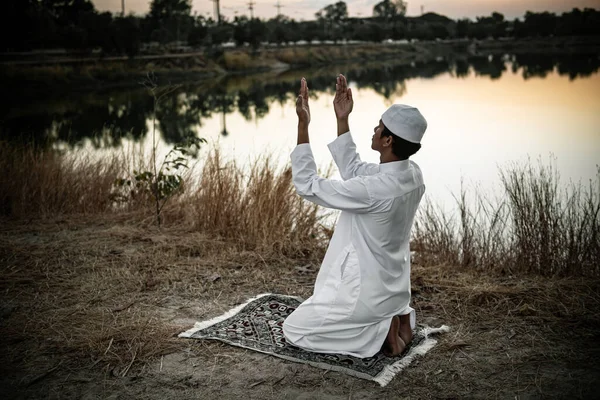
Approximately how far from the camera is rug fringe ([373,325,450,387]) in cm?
274

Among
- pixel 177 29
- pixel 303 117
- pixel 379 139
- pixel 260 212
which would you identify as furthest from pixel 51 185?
pixel 177 29

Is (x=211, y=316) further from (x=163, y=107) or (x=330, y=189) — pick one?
(x=163, y=107)

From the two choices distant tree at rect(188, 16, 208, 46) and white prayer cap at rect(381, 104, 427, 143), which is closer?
white prayer cap at rect(381, 104, 427, 143)

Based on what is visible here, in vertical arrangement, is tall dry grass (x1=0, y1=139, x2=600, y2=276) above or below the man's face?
below

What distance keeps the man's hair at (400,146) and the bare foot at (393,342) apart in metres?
0.84

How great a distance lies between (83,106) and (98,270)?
19779 mm

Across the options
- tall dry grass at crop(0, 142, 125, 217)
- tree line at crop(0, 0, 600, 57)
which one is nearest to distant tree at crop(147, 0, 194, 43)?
tree line at crop(0, 0, 600, 57)

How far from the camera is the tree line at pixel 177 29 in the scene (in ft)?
96.7

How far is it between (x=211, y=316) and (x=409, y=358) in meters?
1.27

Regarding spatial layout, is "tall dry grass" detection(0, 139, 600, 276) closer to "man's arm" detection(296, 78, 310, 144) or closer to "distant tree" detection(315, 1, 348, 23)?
"man's arm" detection(296, 78, 310, 144)

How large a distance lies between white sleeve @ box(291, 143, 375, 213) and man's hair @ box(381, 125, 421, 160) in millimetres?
223

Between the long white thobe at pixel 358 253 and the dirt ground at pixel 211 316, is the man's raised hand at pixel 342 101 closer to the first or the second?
the long white thobe at pixel 358 253

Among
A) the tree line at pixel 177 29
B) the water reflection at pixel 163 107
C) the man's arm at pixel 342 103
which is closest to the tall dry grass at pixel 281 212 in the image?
the man's arm at pixel 342 103

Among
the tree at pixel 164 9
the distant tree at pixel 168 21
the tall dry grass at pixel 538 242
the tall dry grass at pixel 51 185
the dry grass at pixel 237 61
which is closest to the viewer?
the tall dry grass at pixel 538 242
